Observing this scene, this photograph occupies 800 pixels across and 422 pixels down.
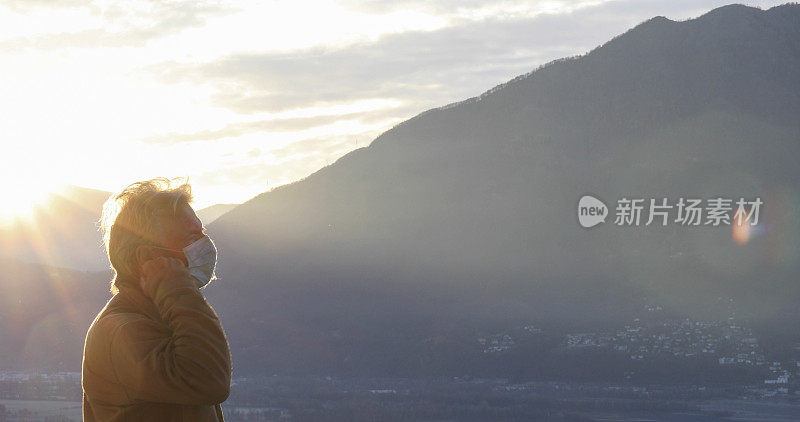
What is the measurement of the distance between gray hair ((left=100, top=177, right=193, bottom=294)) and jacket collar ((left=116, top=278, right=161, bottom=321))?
30mm

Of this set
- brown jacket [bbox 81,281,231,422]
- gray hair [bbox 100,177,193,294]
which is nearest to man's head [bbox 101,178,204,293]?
gray hair [bbox 100,177,193,294]

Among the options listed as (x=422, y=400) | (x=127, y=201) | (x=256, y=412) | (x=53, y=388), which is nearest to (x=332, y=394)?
(x=422, y=400)

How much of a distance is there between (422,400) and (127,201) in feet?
566

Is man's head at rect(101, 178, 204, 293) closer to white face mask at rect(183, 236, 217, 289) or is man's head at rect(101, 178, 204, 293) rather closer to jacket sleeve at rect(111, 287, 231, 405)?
white face mask at rect(183, 236, 217, 289)

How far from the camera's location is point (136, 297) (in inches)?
132

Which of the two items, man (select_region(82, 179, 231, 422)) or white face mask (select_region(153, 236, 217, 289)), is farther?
white face mask (select_region(153, 236, 217, 289))

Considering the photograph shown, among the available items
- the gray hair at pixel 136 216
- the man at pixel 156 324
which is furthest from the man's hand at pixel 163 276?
the gray hair at pixel 136 216

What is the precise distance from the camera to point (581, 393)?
19000 centimetres

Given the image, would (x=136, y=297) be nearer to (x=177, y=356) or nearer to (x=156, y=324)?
(x=156, y=324)

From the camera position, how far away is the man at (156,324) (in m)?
3.07

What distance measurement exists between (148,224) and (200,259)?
0.80 ft

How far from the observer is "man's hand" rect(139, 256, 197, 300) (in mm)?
3205

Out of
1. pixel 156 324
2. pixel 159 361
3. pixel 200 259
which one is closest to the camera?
pixel 159 361

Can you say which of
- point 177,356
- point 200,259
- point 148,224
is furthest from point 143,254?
point 177,356
